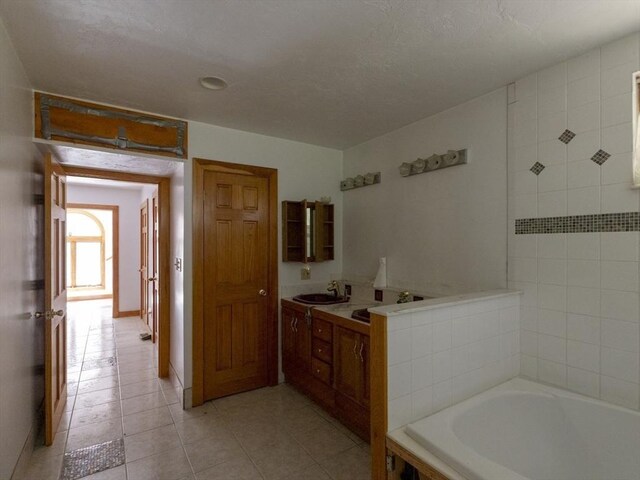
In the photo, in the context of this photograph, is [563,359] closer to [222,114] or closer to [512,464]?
[512,464]

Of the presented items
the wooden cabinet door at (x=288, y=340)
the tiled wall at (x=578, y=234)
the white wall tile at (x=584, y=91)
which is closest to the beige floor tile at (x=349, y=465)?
the wooden cabinet door at (x=288, y=340)

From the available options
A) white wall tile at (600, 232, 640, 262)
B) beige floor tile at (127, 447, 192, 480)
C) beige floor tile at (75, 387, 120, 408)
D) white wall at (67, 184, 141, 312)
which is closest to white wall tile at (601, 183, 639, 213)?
white wall tile at (600, 232, 640, 262)

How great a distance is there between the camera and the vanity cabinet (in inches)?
90.2

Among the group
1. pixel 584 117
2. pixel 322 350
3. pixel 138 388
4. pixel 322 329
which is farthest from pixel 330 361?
pixel 584 117

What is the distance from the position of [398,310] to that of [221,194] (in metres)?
2.00

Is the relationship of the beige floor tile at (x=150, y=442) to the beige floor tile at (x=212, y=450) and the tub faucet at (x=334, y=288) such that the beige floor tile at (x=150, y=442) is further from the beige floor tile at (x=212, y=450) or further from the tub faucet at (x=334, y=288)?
the tub faucet at (x=334, y=288)

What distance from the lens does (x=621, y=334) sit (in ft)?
5.69

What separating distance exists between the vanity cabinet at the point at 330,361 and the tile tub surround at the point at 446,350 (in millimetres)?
Answer: 556

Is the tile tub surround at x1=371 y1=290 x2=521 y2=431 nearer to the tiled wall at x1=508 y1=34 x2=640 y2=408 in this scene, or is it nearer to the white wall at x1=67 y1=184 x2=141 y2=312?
the tiled wall at x1=508 y1=34 x2=640 y2=408

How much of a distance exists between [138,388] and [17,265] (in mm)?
1809

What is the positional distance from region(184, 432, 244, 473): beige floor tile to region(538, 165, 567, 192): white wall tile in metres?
2.58

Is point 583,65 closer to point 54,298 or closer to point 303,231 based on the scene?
point 303,231

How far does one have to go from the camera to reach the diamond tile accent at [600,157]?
179 cm

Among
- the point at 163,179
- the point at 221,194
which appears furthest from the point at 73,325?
the point at 221,194
